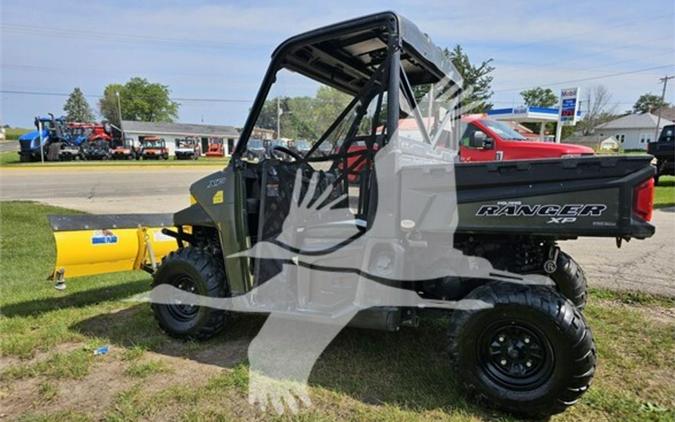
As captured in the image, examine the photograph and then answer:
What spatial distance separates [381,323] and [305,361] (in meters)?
0.73

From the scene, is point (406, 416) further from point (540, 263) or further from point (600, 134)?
point (600, 134)

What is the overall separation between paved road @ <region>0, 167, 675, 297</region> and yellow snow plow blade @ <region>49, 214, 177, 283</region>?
16.0ft

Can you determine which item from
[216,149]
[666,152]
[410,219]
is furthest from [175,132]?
[410,219]

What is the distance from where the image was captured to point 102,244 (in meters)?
4.23

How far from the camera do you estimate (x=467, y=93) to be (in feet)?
14.8

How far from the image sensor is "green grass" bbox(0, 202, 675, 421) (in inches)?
102

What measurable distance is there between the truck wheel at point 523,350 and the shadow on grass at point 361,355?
205mm

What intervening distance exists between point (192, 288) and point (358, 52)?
7.72ft

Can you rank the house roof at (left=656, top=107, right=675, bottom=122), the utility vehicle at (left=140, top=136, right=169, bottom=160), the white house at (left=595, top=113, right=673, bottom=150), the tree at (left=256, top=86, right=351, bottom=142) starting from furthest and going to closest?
the house roof at (left=656, top=107, right=675, bottom=122) < the white house at (left=595, top=113, right=673, bottom=150) < the utility vehicle at (left=140, top=136, right=169, bottom=160) < the tree at (left=256, top=86, right=351, bottom=142)

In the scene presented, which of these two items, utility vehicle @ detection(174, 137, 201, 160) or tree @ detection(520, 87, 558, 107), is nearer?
utility vehicle @ detection(174, 137, 201, 160)

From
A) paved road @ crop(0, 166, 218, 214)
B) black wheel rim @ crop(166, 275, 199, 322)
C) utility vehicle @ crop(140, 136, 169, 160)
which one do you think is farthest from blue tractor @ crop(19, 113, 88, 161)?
black wheel rim @ crop(166, 275, 199, 322)

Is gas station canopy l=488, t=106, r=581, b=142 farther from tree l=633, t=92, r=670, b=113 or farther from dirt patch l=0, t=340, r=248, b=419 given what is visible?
tree l=633, t=92, r=670, b=113

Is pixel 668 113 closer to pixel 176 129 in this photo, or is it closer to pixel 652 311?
pixel 176 129

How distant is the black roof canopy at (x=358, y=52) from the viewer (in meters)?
2.85
